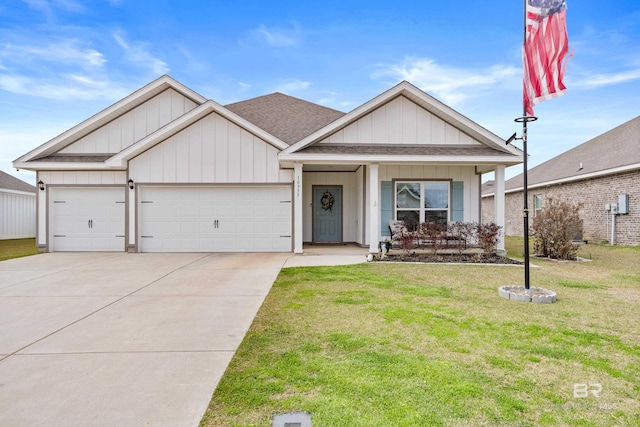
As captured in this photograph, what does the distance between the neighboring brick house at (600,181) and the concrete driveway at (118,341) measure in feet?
46.5

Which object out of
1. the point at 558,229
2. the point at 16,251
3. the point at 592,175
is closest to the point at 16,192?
the point at 16,251

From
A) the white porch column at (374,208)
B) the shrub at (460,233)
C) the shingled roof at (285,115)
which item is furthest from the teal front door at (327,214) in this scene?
the shrub at (460,233)

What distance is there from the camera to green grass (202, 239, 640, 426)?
249 centimetres

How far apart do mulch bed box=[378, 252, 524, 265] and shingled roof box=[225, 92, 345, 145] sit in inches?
231

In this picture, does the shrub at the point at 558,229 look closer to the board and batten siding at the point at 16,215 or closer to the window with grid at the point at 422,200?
the window with grid at the point at 422,200

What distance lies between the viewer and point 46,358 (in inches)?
137

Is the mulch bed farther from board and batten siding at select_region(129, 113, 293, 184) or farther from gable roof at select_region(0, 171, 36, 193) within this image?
gable roof at select_region(0, 171, 36, 193)

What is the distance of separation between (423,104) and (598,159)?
37.8 ft

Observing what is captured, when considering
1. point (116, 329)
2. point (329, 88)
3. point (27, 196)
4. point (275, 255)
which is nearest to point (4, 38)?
point (27, 196)

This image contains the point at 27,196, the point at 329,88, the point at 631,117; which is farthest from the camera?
the point at 329,88

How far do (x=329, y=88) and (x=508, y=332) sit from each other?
21837 millimetres

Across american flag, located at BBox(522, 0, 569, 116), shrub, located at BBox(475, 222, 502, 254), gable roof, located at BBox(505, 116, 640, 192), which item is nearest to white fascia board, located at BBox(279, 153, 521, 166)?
shrub, located at BBox(475, 222, 502, 254)

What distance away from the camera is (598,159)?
17031 mm

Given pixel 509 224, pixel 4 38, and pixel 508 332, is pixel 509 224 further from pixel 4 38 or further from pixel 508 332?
pixel 4 38
